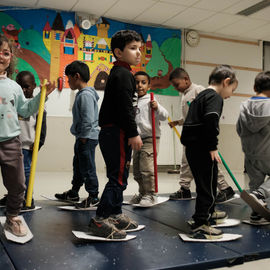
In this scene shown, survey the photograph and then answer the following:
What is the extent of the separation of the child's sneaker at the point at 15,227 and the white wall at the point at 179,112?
10.7ft

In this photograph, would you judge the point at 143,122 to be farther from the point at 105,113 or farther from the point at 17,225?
the point at 17,225

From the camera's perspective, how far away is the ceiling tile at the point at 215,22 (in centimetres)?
518

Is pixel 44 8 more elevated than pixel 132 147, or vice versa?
pixel 44 8

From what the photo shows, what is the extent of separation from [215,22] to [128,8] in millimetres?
1527

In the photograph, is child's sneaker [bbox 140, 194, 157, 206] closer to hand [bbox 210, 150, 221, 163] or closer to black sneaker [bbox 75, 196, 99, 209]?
black sneaker [bbox 75, 196, 99, 209]

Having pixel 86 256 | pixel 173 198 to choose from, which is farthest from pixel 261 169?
pixel 86 256

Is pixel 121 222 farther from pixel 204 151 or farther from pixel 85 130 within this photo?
pixel 85 130

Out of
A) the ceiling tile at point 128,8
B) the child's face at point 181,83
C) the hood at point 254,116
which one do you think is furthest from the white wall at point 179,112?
the hood at point 254,116

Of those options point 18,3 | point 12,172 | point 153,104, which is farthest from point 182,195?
point 18,3

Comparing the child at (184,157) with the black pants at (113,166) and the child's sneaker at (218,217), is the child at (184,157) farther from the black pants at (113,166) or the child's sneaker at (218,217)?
the black pants at (113,166)

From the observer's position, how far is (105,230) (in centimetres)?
159

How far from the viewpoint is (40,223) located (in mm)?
1884

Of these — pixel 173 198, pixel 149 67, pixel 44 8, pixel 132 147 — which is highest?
pixel 44 8

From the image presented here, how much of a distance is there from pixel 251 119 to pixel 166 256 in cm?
117
